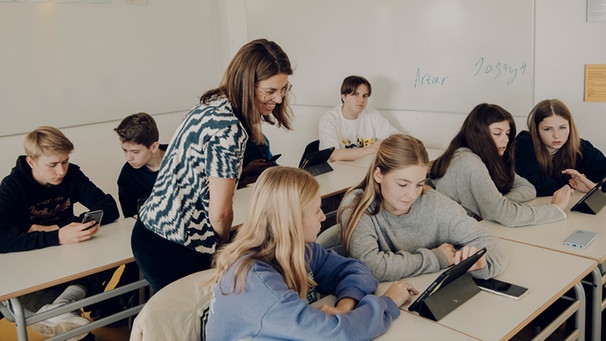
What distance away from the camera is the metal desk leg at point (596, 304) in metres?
2.27

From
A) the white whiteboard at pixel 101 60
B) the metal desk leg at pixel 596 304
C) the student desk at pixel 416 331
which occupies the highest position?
the white whiteboard at pixel 101 60

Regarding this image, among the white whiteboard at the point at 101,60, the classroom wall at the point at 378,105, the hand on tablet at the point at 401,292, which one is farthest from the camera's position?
the white whiteboard at the point at 101,60

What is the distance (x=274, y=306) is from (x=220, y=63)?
4423 mm

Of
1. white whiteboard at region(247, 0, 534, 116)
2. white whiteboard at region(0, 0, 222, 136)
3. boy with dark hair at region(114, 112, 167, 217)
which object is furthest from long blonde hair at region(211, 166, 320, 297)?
white whiteboard at region(0, 0, 222, 136)

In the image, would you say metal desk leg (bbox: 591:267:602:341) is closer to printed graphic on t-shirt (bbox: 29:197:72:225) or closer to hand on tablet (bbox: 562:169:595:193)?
hand on tablet (bbox: 562:169:595:193)

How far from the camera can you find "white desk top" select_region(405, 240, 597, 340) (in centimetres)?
177

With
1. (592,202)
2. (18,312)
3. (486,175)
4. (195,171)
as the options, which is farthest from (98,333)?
(592,202)

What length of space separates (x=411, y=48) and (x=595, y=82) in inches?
52.0

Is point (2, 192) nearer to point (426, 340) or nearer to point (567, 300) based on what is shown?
point (426, 340)

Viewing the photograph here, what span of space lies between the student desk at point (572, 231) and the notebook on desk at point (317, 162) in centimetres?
132

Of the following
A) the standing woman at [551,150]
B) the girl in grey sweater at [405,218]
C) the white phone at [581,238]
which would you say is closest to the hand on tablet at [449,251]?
the girl in grey sweater at [405,218]

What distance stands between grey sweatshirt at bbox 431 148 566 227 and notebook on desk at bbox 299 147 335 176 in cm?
110

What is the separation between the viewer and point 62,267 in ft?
8.00

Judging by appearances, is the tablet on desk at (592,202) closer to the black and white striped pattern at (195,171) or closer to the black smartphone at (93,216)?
the black and white striped pattern at (195,171)
